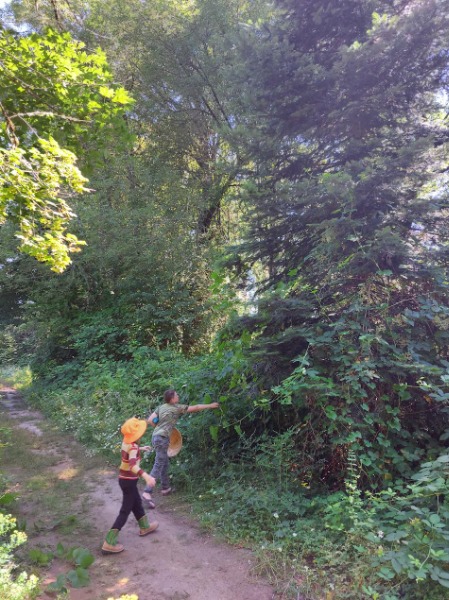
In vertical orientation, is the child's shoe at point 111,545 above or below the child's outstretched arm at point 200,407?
below

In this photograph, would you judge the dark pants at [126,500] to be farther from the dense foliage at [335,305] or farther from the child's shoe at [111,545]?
the dense foliage at [335,305]

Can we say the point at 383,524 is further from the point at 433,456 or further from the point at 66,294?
the point at 66,294

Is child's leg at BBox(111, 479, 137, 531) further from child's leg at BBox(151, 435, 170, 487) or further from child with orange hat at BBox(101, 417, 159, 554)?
child's leg at BBox(151, 435, 170, 487)

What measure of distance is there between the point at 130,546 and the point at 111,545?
0.24 metres

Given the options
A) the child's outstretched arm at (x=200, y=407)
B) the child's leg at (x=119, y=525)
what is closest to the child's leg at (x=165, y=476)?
the child's outstretched arm at (x=200, y=407)

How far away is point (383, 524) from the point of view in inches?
158

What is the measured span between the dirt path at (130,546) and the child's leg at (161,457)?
0.32m

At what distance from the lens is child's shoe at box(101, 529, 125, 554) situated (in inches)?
171

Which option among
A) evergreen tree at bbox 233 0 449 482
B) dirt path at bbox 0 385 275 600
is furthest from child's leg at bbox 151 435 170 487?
evergreen tree at bbox 233 0 449 482

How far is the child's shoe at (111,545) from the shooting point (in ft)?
14.3

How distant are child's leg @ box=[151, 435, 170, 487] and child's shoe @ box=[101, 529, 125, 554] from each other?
1.57 meters

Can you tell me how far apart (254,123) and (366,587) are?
6.15 metres


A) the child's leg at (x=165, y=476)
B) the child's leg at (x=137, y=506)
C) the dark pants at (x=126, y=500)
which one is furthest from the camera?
the child's leg at (x=165, y=476)

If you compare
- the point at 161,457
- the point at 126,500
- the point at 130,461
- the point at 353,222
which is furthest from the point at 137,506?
the point at 353,222
